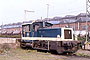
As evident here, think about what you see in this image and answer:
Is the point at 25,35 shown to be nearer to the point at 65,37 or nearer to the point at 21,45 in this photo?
the point at 21,45

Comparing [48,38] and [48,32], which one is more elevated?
[48,32]

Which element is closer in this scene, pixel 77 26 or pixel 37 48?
pixel 37 48

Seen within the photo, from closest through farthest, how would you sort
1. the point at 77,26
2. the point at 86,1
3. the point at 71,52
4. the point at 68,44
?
1. the point at 68,44
2. the point at 71,52
3. the point at 86,1
4. the point at 77,26

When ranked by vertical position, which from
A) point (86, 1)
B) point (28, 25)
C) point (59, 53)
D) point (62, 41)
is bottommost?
point (59, 53)

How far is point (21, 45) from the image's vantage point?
1677cm

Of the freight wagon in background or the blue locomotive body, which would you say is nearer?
the freight wagon in background

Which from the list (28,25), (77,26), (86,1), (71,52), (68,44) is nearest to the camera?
(68,44)

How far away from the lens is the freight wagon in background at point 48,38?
12.8 meters

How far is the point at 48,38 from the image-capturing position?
1403 centimetres

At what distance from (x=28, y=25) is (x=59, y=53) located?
452 cm

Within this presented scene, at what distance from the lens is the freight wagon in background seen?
12820mm

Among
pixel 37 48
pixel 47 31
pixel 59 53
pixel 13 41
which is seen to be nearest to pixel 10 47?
pixel 13 41

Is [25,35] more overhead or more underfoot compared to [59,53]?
more overhead

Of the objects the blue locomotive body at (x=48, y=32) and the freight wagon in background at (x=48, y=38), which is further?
the blue locomotive body at (x=48, y=32)
